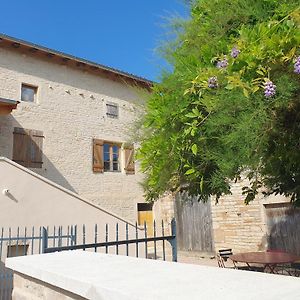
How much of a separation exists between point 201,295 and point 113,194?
46.2 ft

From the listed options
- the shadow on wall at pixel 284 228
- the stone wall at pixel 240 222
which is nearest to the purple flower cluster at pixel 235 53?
the stone wall at pixel 240 222

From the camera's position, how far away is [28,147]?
12.8 metres

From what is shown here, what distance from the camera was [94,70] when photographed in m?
15.7

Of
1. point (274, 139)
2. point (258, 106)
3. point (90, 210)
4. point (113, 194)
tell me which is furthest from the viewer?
point (113, 194)

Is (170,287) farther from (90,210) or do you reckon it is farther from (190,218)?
(190,218)

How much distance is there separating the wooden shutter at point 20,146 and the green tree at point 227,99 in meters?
11.2

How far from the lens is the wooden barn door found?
525 inches

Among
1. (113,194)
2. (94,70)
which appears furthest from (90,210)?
(94,70)

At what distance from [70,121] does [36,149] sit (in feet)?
7.32

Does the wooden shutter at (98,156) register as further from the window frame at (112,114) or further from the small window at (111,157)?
the window frame at (112,114)

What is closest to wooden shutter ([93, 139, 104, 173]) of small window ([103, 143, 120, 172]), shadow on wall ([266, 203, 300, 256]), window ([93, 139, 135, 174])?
window ([93, 139, 135, 174])

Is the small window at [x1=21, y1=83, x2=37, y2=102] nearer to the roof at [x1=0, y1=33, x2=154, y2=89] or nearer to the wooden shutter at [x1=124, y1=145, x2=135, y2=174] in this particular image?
the roof at [x1=0, y1=33, x2=154, y2=89]

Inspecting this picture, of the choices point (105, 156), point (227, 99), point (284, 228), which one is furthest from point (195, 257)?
point (227, 99)

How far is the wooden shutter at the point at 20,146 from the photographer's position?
12.4 meters
